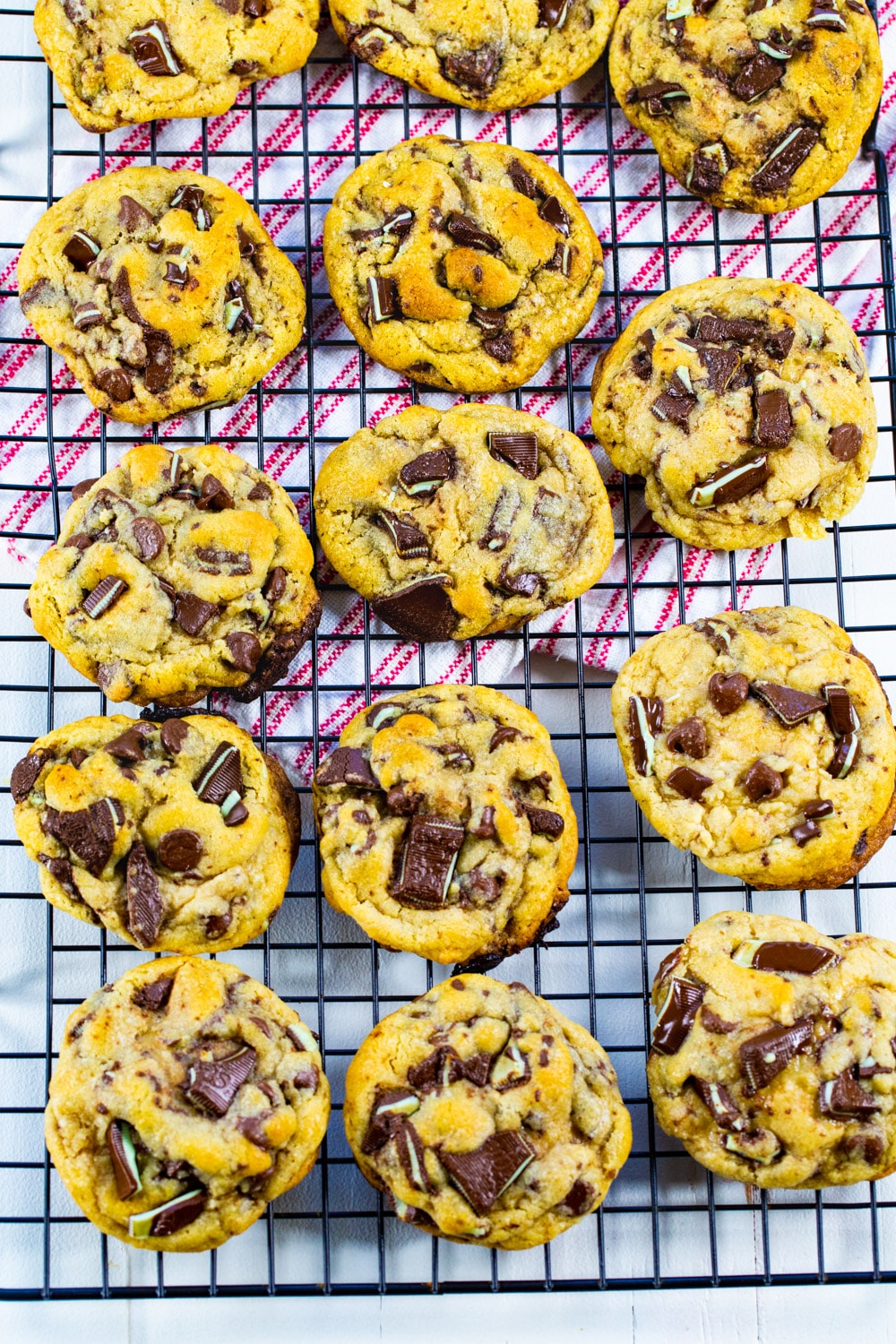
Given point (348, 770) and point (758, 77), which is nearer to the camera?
point (348, 770)

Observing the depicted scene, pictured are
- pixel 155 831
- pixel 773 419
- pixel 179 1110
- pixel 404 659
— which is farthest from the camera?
pixel 404 659

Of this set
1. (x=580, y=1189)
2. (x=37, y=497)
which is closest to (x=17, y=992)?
(x=37, y=497)

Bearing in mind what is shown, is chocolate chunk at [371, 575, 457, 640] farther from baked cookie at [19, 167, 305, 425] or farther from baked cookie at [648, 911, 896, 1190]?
baked cookie at [648, 911, 896, 1190]

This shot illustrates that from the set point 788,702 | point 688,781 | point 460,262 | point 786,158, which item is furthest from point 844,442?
point 460,262

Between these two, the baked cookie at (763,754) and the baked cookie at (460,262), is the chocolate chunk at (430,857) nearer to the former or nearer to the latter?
the baked cookie at (763,754)

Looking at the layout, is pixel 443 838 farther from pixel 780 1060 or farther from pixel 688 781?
pixel 780 1060

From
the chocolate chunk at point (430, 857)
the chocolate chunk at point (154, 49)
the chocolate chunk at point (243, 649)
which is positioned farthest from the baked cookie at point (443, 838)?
the chocolate chunk at point (154, 49)

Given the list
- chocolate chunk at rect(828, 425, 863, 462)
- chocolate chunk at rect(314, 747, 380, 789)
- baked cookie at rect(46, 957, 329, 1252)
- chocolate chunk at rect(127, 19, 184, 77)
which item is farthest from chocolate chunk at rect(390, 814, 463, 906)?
chocolate chunk at rect(127, 19, 184, 77)
